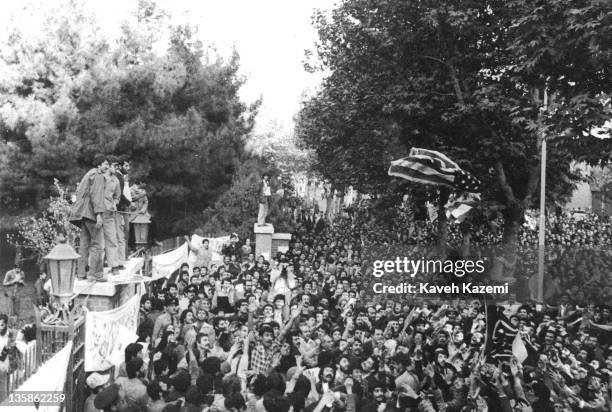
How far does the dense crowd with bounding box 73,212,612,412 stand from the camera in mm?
7336

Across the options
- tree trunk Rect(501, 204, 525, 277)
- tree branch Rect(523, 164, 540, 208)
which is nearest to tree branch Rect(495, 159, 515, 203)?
tree trunk Rect(501, 204, 525, 277)

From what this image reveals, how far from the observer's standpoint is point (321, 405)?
24.8ft

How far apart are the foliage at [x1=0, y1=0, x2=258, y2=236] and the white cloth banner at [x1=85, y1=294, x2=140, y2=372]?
36.4 feet

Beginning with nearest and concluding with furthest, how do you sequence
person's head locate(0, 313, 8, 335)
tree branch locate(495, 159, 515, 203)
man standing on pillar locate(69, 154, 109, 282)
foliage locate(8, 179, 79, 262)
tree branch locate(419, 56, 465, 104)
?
person's head locate(0, 313, 8, 335), man standing on pillar locate(69, 154, 109, 282), tree branch locate(419, 56, 465, 104), foliage locate(8, 179, 79, 262), tree branch locate(495, 159, 515, 203)

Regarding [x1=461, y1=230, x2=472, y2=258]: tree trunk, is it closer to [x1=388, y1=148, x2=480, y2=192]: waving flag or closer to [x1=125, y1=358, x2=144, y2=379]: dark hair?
[x1=388, y1=148, x2=480, y2=192]: waving flag

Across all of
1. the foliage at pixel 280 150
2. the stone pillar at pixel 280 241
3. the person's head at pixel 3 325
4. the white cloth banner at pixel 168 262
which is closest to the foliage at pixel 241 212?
the stone pillar at pixel 280 241

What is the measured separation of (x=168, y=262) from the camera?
15070 millimetres

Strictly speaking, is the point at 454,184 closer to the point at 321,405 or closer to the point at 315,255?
the point at 315,255

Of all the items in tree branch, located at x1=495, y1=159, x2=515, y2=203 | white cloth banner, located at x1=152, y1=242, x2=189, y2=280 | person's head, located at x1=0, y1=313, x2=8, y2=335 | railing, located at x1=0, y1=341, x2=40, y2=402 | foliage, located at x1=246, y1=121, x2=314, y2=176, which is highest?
foliage, located at x1=246, y1=121, x2=314, y2=176

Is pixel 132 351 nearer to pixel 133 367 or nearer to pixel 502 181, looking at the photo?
pixel 133 367

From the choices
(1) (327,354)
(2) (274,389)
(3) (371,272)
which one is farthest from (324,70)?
(2) (274,389)

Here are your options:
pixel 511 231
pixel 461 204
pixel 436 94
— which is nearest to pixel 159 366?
pixel 461 204

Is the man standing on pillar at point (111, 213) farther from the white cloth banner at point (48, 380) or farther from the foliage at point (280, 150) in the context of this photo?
the foliage at point (280, 150)

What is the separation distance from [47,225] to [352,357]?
12.3 meters
